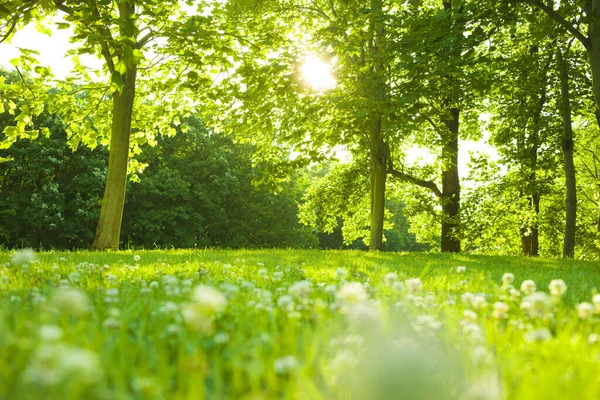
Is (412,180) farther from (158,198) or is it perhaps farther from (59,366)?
(158,198)

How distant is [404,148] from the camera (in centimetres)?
2630

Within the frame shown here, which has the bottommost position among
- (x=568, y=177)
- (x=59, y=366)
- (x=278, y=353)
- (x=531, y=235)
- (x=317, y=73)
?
(x=278, y=353)

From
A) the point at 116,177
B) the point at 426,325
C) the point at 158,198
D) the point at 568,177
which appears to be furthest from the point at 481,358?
the point at 158,198

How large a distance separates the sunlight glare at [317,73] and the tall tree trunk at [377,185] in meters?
2.56

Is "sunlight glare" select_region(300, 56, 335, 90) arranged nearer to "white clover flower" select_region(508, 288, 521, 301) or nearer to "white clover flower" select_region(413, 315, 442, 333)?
"white clover flower" select_region(508, 288, 521, 301)

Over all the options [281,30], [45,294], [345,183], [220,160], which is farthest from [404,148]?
[45,294]

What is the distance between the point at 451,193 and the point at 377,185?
7274 millimetres

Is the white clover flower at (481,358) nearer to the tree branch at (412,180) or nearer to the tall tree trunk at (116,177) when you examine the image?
the tall tree trunk at (116,177)

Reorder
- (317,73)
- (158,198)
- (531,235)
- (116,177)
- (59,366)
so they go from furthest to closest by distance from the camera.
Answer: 1. (158,198)
2. (531,235)
3. (317,73)
4. (116,177)
5. (59,366)

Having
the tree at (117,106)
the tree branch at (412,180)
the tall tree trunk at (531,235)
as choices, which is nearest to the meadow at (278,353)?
the tree at (117,106)

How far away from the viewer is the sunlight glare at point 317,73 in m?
13.8

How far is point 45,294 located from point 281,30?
46.4 ft

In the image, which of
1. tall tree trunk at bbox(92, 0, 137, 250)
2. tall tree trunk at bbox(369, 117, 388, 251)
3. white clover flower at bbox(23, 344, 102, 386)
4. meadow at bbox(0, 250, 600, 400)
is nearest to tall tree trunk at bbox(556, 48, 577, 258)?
tall tree trunk at bbox(369, 117, 388, 251)

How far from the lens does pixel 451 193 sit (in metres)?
23.3
